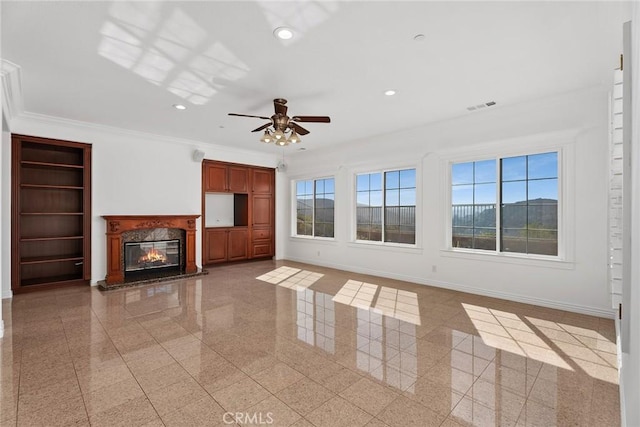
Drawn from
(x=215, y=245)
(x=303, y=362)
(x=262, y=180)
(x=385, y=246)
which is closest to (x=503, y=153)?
(x=385, y=246)

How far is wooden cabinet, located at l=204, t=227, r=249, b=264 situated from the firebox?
738 millimetres

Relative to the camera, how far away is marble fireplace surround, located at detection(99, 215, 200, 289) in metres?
5.52

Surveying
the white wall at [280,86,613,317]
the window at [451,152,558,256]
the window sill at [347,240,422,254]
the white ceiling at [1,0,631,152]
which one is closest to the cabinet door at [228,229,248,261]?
the white wall at [280,86,613,317]

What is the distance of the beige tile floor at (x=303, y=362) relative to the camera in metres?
2.10

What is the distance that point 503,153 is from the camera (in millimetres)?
4750

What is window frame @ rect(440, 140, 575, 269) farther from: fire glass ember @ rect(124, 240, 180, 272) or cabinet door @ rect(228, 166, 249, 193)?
fire glass ember @ rect(124, 240, 180, 272)

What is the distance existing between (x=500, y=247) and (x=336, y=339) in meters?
3.20

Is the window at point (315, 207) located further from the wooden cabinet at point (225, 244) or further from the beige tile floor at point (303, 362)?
the beige tile floor at point (303, 362)

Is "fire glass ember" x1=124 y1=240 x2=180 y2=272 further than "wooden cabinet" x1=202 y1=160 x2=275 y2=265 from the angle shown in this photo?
No

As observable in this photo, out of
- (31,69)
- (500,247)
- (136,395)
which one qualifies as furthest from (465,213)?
(31,69)

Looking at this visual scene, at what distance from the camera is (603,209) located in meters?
3.89

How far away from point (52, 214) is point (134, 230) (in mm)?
1246

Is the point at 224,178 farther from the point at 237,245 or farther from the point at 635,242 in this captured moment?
the point at 635,242

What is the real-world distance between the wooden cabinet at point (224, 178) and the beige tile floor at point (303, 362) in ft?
10.5
